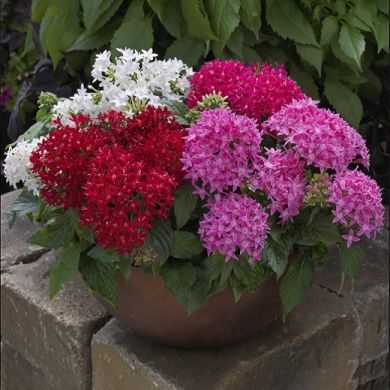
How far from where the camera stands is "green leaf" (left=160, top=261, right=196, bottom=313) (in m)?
1.55

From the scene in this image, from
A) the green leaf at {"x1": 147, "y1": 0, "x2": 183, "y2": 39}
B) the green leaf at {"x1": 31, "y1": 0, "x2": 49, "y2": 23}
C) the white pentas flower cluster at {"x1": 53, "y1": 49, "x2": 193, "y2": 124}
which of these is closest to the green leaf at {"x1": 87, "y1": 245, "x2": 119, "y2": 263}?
the white pentas flower cluster at {"x1": 53, "y1": 49, "x2": 193, "y2": 124}

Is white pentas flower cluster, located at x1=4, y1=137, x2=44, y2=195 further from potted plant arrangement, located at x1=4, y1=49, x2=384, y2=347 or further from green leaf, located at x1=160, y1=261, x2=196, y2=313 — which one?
green leaf, located at x1=160, y1=261, x2=196, y2=313

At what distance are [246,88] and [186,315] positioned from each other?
50 cm

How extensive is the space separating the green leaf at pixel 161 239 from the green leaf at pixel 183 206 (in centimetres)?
3

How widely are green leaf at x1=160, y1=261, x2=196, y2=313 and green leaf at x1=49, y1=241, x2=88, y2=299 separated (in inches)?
7.2

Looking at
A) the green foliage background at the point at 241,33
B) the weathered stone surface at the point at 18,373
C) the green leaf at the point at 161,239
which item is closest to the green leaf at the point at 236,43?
the green foliage background at the point at 241,33

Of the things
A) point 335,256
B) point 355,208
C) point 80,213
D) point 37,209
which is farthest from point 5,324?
point 355,208

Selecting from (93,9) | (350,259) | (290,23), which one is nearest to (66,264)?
(350,259)

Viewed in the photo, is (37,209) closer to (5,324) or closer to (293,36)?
(5,324)

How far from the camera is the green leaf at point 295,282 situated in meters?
1.61

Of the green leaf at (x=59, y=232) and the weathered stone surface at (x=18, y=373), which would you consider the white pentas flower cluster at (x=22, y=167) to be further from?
the weathered stone surface at (x=18, y=373)

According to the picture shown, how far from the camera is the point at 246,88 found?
164 centimetres

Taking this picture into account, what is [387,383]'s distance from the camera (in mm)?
2322

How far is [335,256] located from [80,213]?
101 centimetres
